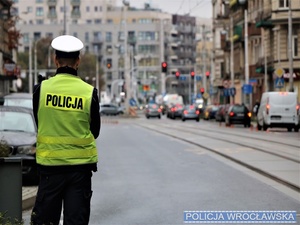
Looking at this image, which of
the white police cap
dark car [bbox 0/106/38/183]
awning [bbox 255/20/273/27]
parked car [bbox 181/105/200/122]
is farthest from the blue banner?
parked car [bbox 181/105/200/122]

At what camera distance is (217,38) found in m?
116

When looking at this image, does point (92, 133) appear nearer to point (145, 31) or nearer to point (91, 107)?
point (91, 107)

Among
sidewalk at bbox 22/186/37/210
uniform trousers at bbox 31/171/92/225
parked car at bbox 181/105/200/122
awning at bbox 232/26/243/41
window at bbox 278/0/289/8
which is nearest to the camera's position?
uniform trousers at bbox 31/171/92/225

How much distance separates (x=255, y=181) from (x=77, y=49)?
11105 millimetres

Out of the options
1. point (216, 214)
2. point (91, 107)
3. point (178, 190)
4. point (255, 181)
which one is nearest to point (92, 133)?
point (91, 107)

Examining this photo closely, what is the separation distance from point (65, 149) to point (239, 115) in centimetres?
5430

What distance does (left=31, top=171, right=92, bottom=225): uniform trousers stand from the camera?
7027mm

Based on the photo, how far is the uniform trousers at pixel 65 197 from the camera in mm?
7027

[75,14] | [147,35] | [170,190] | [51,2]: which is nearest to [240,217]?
[170,190]

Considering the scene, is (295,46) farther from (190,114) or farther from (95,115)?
(95,115)

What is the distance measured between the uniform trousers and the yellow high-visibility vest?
111 mm

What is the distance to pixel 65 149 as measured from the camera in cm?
704

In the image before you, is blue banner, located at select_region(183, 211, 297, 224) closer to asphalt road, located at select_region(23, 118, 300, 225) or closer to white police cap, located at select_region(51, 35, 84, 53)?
asphalt road, located at select_region(23, 118, 300, 225)

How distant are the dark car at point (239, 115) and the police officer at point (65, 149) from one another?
176 feet
